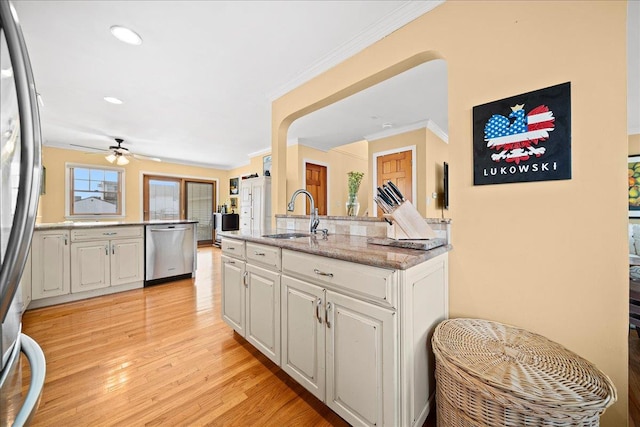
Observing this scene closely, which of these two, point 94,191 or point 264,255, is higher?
point 94,191

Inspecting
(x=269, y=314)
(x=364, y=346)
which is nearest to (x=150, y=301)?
(x=269, y=314)

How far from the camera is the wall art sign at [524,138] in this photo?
110 cm

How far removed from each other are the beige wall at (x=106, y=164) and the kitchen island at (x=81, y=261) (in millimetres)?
3107

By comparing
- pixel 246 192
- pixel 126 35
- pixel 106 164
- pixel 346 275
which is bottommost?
pixel 346 275

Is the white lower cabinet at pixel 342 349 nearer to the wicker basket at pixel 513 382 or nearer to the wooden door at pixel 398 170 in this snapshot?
the wicker basket at pixel 513 382

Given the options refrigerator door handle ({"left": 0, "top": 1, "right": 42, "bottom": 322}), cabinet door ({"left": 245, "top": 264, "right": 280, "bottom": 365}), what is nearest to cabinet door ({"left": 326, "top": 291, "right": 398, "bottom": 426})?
cabinet door ({"left": 245, "top": 264, "right": 280, "bottom": 365})

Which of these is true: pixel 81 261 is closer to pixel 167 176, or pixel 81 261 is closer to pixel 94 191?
pixel 94 191

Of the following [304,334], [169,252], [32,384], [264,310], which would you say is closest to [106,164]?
[169,252]

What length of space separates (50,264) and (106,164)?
412 centimetres

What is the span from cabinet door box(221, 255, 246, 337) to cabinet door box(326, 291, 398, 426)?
90cm

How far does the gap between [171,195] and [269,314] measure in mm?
6673

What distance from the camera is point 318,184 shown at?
17.4ft

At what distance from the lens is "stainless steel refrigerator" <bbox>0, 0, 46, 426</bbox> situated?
0.47 metres

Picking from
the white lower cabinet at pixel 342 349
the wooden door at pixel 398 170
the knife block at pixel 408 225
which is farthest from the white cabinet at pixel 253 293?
the wooden door at pixel 398 170
